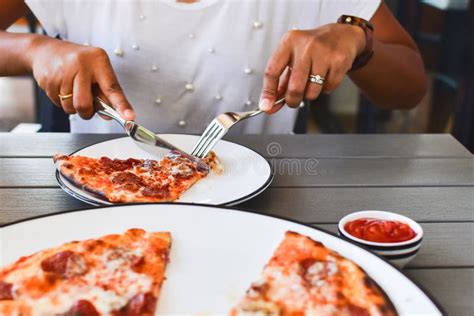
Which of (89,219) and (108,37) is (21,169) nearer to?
(89,219)

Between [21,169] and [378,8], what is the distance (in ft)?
3.84

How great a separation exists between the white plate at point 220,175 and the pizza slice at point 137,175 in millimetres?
16

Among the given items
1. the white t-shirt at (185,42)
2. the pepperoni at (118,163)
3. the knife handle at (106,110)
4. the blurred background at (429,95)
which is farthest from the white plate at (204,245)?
the blurred background at (429,95)

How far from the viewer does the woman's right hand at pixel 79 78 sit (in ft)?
4.17

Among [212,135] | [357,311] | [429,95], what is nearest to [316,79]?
[212,135]

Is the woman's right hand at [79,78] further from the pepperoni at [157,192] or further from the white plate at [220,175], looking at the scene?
the pepperoni at [157,192]

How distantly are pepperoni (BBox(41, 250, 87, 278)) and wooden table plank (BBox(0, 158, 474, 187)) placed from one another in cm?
41

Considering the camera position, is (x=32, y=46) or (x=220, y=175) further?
(x=32, y=46)

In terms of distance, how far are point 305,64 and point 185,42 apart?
1.72 ft

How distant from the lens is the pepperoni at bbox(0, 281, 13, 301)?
2.28ft

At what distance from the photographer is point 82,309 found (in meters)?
0.68

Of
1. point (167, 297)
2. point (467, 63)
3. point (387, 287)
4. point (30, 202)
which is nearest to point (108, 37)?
point (30, 202)

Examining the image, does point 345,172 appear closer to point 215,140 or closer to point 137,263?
point 215,140

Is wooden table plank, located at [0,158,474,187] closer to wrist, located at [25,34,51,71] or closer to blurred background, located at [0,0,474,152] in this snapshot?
wrist, located at [25,34,51,71]
